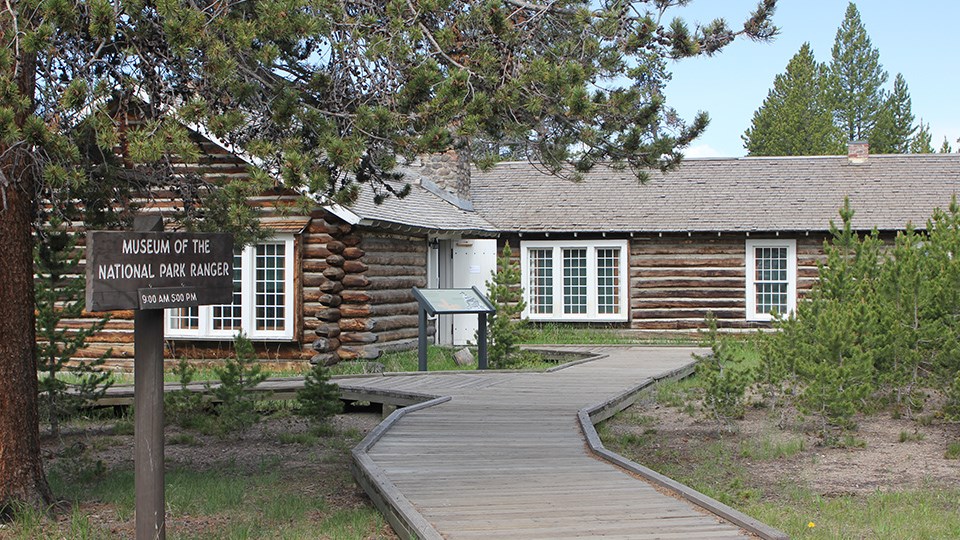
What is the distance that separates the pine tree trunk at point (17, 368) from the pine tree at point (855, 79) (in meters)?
52.3

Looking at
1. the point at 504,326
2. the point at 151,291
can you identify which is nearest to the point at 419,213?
the point at 504,326

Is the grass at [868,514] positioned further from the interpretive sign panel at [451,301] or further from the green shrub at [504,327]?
the green shrub at [504,327]

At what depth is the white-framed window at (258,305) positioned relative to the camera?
17.0m

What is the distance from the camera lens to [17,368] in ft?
23.5

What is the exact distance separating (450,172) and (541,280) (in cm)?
324

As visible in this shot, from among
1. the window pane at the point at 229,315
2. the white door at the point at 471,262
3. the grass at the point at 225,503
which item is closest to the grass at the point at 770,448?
the grass at the point at 225,503

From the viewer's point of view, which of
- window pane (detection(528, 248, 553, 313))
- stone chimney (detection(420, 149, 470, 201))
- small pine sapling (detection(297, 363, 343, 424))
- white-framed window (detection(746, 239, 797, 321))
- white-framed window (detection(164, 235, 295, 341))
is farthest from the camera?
stone chimney (detection(420, 149, 470, 201))

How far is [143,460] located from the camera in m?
5.68

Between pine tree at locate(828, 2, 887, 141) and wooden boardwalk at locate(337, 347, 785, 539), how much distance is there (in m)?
46.0

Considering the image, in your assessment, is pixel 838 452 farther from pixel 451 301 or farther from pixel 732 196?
pixel 732 196

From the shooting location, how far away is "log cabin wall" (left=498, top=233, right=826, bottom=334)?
2291 cm

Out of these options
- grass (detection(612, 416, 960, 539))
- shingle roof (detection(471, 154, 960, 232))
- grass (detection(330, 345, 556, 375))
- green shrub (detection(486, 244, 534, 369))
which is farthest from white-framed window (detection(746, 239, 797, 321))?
grass (detection(612, 416, 960, 539))

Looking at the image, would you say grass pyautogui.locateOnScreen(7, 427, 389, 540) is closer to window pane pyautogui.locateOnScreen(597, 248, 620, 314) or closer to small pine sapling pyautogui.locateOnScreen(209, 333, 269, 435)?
small pine sapling pyautogui.locateOnScreen(209, 333, 269, 435)

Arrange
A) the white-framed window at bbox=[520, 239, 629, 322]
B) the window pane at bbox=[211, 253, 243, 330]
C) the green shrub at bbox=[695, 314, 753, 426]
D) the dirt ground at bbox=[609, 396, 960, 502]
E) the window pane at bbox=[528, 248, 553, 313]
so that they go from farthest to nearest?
the window pane at bbox=[528, 248, 553, 313] < the white-framed window at bbox=[520, 239, 629, 322] < the window pane at bbox=[211, 253, 243, 330] < the green shrub at bbox=[695, 314, 753, 426] < the dirt ground at bbox=[609, 396, 960, 502]
